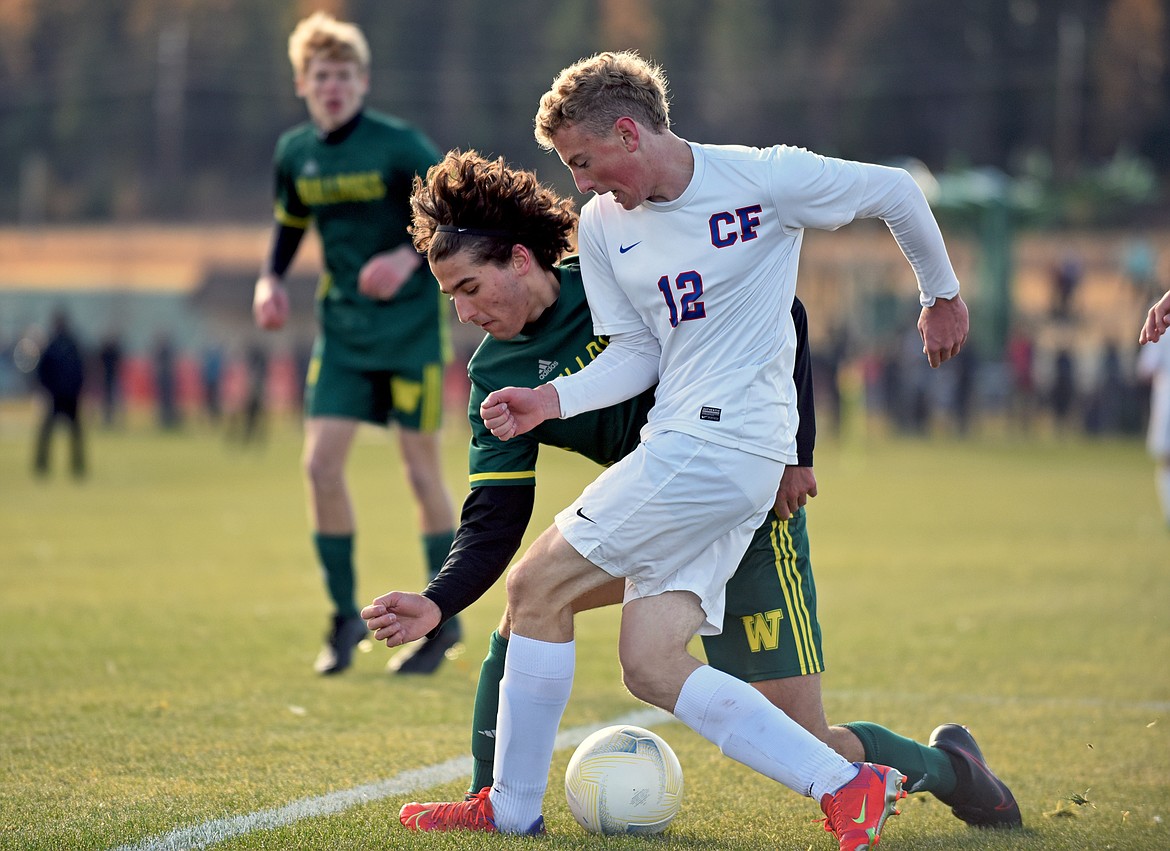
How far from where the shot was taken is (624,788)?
3.84 metres

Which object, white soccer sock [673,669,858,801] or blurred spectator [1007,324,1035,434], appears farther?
blurred spectator [1007,324,1035,434]

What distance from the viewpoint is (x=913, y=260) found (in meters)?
4.01

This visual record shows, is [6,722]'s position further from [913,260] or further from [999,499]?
[999,499]

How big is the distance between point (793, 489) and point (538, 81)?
67926mm

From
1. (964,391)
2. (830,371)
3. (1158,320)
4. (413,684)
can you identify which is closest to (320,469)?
(413,684)

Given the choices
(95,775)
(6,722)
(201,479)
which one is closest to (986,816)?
(95,775)

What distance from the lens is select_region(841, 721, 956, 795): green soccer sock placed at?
3922 mm

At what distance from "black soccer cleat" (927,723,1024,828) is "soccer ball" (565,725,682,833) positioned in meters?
0.73

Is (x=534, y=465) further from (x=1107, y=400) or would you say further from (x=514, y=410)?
(x=1107, y=400)

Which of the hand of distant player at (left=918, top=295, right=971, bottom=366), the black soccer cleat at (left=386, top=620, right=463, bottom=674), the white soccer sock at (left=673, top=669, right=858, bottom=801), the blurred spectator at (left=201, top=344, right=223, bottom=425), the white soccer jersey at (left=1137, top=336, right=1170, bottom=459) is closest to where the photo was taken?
the white soccer sock at (left=673, top=669, right=858, bottom=801)

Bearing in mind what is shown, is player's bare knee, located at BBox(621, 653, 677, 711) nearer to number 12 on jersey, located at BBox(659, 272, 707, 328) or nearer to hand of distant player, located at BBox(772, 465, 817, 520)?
hand of distant player, located at BBox(772, 465, 817, 520)

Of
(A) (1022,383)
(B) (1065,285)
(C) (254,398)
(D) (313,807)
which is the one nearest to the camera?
(D) (313,807)

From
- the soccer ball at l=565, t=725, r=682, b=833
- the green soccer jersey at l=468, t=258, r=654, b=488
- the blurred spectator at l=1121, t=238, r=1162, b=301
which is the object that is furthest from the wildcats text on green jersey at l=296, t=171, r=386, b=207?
the blurred spectator at l=1121, t=238, r=1162, b=301

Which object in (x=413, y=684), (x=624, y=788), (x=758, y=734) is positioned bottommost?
(x=413, y=684)
